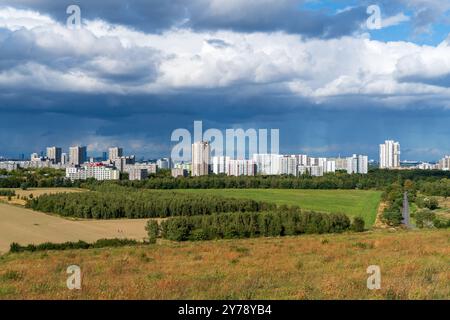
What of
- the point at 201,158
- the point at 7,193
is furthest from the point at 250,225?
the point at 201,158

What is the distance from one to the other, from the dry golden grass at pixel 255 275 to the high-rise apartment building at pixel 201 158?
165516 millimetres

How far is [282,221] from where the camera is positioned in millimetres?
64125

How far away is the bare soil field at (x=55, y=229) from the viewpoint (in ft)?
185

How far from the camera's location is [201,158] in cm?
18812

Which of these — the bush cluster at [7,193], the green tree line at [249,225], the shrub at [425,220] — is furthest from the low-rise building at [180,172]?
the shrub at [425,220]

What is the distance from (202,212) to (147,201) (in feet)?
31.8

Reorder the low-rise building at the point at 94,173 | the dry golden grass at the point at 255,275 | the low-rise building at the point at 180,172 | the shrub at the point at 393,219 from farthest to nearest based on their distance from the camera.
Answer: the low-rise building at the point at 94,173, the low-rise building at the point at 180,172, the shrub at the point at 393,219, the dry golden grass at the point at 255,275

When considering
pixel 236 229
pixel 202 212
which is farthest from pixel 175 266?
pixel 202 212

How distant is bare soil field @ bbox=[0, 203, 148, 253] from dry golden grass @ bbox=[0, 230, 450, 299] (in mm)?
35412

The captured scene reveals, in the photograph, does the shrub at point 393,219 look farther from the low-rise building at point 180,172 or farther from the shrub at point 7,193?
the low-rise building at point 180,172

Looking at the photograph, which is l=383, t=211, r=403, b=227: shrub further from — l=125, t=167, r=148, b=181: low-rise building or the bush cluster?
l=125, t=167, r=148, b=181: low-rise building

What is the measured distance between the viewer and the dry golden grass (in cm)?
1038

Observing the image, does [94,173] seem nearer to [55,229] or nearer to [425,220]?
[55,229]
